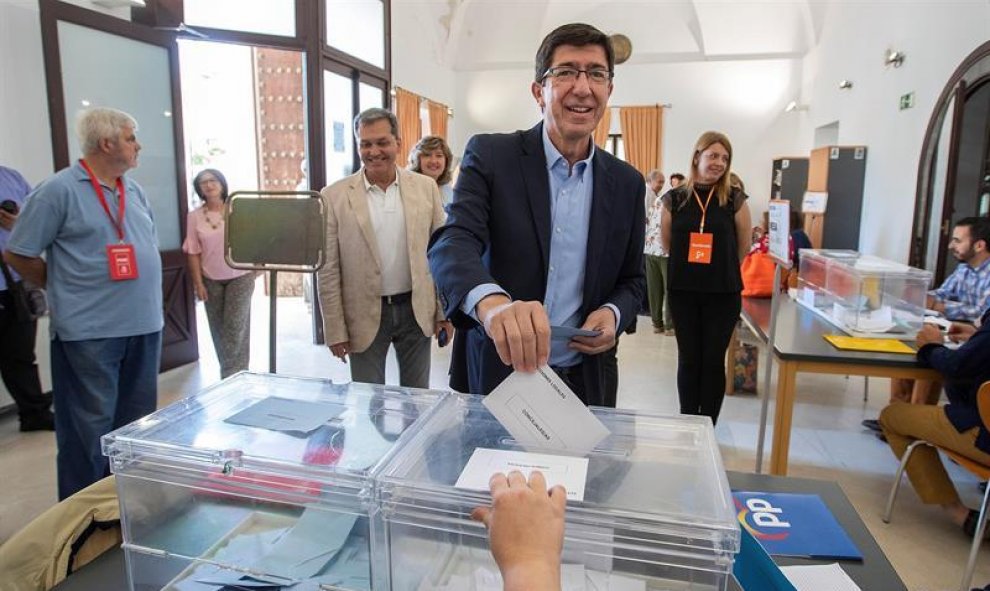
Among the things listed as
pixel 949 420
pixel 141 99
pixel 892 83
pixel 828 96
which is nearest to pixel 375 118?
pixel 949 420

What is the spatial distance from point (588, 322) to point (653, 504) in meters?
0.49

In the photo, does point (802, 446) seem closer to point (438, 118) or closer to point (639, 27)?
point (438, 118)

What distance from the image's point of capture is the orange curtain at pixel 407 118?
7875 mm

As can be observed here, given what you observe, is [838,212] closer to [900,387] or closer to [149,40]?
[900,387]

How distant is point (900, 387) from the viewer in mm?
3414

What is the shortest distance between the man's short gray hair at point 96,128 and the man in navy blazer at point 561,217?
1532 millimetres

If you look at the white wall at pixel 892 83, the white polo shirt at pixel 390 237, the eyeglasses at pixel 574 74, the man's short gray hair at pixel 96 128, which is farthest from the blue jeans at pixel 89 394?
the white wall at pixel 892 83

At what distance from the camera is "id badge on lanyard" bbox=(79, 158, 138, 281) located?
2168 mm

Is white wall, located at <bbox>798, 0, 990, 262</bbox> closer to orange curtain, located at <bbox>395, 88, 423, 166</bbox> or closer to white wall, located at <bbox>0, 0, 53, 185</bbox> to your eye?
orange curtain, located at <bbox>395, 88, 423, 166</bbox>

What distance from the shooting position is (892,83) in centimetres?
544

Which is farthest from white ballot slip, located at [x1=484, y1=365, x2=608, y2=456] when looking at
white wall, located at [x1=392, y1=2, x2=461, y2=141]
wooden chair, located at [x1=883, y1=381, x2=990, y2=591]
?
white wall, located at [x1=392, y1=2, x2=461, y2=141]

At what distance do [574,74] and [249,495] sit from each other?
0.90 metres

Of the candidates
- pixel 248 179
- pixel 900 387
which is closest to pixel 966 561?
pixel 900 387

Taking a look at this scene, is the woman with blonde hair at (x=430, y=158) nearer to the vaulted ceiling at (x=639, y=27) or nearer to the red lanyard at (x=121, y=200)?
the red lanyard at (x=121, y=200)
